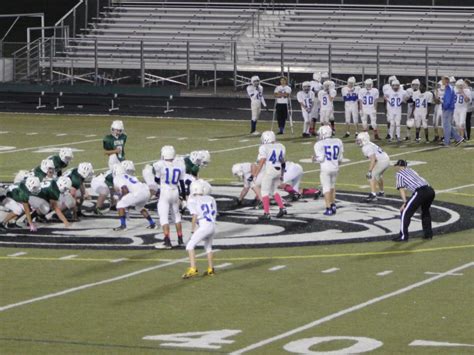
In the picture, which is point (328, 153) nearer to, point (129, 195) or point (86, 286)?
point (129, 195)

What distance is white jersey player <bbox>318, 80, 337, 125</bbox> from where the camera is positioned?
40.0 metres

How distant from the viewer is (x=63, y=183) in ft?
79.7

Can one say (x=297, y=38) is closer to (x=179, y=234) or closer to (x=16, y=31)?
(x=16, y=31)

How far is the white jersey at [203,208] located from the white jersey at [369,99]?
20.3 metres

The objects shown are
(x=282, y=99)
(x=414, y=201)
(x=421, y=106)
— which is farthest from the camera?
(x=282, y=99)

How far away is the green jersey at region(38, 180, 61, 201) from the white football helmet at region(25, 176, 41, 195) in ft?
0.48

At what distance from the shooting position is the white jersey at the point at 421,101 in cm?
3869

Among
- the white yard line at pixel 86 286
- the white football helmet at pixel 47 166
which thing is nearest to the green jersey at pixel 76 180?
the white football helmet at pixel 47 166

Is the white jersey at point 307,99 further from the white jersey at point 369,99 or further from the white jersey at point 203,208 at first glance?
the white jersey at point 203,208

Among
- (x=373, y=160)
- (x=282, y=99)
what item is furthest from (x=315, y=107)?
(x=373, y=160)

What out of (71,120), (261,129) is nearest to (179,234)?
(261,129)

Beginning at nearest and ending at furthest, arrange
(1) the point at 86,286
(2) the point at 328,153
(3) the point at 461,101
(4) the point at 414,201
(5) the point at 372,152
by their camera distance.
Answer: (1) the point at 86,286
(4) the point at 414,201
(2) the point at 328,153
(5) the point at 372,152
(3) the point at 461,101

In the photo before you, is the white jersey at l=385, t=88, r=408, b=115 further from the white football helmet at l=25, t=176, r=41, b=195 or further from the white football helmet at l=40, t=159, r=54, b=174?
the white football helmet at l=25, t=176, r=41, b=195

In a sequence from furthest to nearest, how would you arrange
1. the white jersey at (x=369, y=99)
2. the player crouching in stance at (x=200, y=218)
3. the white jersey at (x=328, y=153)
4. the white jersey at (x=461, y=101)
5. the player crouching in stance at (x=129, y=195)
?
the white jersey at (x=369, y=99)
the white jersey at (x=461, y=101)
the white jersey at (x=328, y=153)
the player crouching in stance at (x=129, y=195)
the player crouching in stance at (x=200, y=218)
